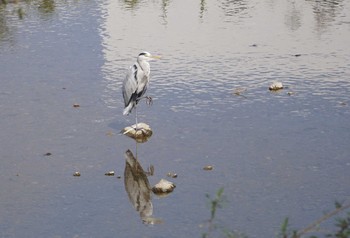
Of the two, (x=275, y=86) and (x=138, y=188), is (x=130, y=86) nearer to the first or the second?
(x=138, y=188)

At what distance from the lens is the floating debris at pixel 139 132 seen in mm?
16109

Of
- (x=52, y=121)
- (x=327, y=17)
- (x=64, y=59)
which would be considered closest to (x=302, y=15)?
(x=327, y=17)

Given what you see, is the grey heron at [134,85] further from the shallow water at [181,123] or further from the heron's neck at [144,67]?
the shallow water at [181,123]

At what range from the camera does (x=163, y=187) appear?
42.3ft

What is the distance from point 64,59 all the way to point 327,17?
1369 centimetres

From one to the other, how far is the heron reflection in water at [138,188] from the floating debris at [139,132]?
2.98 feet

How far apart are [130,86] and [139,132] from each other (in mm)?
1329

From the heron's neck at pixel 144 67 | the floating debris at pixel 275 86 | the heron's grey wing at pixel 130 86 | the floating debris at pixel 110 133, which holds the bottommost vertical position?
the floating debris at pixel 275 86

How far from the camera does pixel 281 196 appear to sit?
1257 cm

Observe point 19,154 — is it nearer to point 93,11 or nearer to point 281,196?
point 281,196

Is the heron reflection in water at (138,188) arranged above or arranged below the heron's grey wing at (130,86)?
below

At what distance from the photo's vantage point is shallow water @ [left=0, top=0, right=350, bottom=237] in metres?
12.1

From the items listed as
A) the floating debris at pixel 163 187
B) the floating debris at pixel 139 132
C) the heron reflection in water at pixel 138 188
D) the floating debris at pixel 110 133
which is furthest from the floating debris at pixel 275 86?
the floating debris at pixel 163 187

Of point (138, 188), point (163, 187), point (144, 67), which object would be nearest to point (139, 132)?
point (144, 67)
